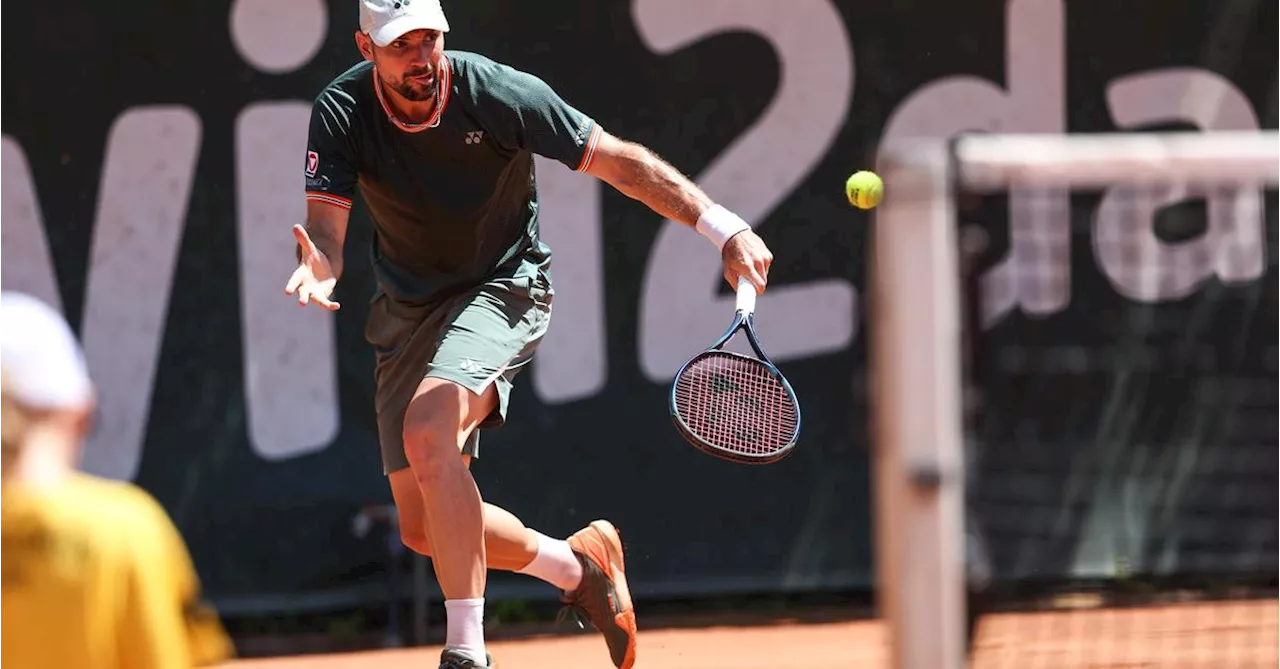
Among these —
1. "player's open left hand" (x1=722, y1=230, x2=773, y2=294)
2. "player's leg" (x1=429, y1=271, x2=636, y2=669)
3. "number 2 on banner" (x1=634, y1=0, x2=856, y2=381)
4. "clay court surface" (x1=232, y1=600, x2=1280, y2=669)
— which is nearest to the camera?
"player's open left hand" (x1=722, y1=230, x2=773, y2=294)

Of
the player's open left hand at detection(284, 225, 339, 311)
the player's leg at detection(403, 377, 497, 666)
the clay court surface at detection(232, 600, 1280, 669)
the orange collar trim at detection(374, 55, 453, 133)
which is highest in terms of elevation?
the orange collar trim at detection(374, 55, 453, 133)

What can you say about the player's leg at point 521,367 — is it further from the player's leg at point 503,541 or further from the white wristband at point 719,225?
the white wristband at point 719,225

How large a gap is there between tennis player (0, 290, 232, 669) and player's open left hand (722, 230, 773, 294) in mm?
2229

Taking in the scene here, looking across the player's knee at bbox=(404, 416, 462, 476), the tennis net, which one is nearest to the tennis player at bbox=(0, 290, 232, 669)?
the player's knee at bbox=(404, 416, 462, 476)

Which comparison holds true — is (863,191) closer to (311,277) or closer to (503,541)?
(503,541)

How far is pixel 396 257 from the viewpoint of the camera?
4734 mm

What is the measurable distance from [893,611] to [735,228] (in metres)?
1.42

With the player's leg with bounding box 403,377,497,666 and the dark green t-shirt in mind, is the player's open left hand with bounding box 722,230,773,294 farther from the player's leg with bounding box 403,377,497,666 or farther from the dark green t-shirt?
the player's leg with bounding box 403,377,497,666

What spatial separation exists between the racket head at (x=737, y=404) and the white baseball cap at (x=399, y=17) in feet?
3.34

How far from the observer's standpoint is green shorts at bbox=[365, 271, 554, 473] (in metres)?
4.50

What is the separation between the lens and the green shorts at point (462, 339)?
4496 mm

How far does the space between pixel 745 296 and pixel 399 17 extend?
3.47 feet

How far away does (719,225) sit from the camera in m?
4.32

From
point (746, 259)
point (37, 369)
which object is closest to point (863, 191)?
point (746, 259)
